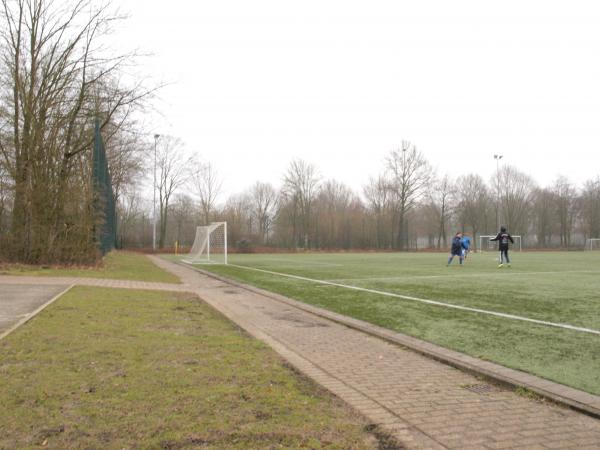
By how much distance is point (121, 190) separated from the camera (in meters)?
45.9

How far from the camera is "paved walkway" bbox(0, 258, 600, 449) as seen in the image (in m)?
3.55

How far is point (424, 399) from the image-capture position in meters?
4.42

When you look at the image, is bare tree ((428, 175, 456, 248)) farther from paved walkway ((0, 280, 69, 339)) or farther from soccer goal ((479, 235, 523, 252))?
paved walkway ((0, 280, 69, 339))

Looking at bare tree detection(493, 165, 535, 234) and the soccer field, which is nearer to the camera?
the soccer field

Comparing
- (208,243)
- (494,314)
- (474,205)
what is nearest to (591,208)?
(474,205)

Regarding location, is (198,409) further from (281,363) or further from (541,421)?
(541,421)

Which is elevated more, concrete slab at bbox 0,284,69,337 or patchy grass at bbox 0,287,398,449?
concrete slab at bbox 0,284,69,337

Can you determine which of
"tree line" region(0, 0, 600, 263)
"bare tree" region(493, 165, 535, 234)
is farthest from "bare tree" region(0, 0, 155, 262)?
"bare tree" region(493, 165, 535, 234)

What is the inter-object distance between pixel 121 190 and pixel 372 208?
39823 mm

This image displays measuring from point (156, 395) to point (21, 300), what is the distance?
7.02m

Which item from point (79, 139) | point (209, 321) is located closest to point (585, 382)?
point (209, 321)

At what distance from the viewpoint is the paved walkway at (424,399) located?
3.55 m

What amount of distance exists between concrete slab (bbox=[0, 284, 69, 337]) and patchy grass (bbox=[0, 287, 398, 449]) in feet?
2.98

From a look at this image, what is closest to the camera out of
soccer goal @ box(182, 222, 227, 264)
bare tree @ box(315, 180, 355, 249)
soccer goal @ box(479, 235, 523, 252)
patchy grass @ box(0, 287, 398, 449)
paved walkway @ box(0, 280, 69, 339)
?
patchy grass @ box(0, 287, 398, 449)
